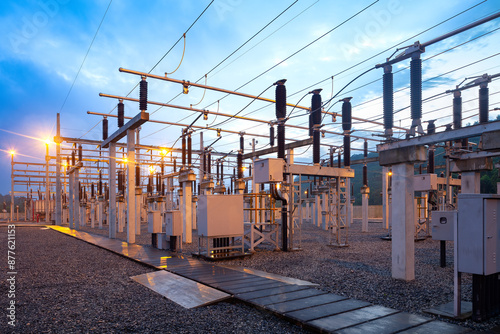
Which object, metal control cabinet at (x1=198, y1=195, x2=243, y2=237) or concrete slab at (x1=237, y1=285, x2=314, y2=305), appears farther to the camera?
metal control cabinet at (x1=198, y1=195, x2=243, y2=237)

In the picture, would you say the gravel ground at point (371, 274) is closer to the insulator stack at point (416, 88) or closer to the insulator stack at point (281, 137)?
the insulator stack at point (416, 88)

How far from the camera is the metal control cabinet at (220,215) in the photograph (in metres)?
10.1

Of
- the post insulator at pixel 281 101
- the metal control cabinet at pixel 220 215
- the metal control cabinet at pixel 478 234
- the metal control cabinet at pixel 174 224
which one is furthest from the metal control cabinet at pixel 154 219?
the metal control cabinet at pixel 478 234

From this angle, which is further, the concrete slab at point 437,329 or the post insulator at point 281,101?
the post insulator at point 281,101

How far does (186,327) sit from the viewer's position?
4414 millimetres

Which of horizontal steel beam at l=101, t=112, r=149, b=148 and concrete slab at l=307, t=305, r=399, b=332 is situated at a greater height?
horizontal steel beam at l=101, t=112, r=149, b=148

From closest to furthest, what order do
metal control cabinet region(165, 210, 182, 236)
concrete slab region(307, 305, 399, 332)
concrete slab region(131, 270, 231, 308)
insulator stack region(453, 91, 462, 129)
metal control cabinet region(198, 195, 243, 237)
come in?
concrete slab region(307, 305, 399, 332) → concrete slab region(131, 270, 231, 308) → metal control cabinet region(198, 195, 243, 237) → insulator stack region(453, 91, 462, 129) → metal control cabinet region(165, 210, 182, 236)

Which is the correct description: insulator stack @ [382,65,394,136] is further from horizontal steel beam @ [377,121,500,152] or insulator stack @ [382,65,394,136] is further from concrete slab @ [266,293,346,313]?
concrete slab @ [266,293,346,313]

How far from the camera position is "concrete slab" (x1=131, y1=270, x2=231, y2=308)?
547cm

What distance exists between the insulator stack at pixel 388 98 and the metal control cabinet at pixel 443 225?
2.40m

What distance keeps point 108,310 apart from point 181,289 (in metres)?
1.36

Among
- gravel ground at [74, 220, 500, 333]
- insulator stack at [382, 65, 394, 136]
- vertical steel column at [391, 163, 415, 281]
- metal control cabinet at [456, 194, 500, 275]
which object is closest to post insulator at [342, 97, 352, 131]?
gravel ground at [74, 220, 500, 333]

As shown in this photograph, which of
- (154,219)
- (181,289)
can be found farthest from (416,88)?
(154,219)

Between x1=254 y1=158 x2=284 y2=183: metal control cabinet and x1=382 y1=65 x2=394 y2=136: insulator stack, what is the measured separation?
4.62m
